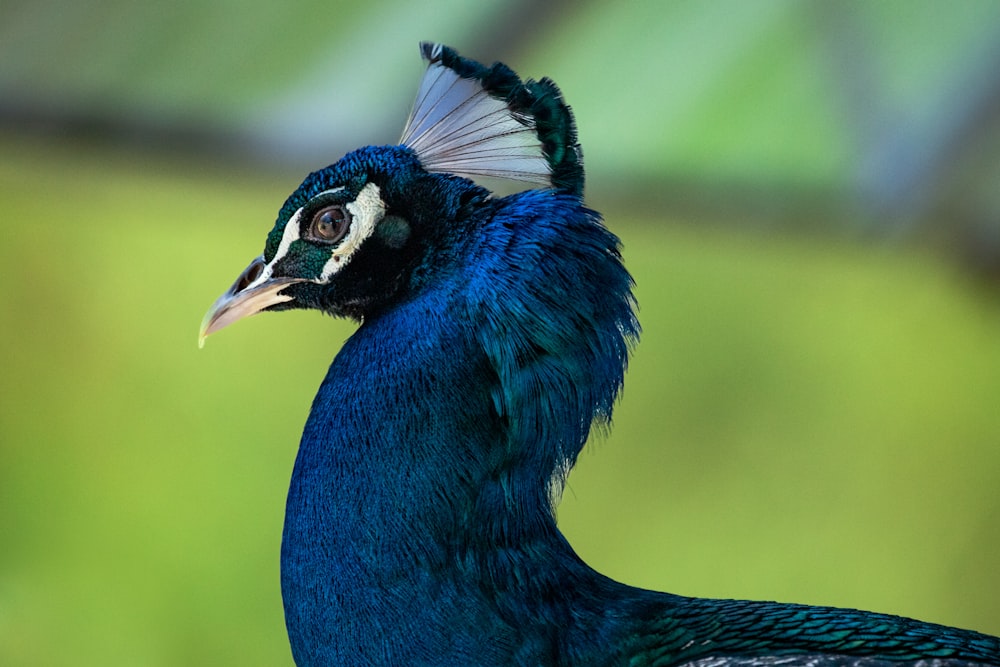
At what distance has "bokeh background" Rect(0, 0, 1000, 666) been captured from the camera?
2672 mm

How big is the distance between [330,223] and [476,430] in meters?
0.32

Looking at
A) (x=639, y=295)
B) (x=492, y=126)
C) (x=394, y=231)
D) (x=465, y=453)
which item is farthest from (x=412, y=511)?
(x=639, y=295)

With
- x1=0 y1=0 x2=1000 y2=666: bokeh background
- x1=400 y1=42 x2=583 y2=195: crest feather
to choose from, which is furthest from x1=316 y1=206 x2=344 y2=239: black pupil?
x1=0 y1=0 x2=1000 y2=666: bokeh background

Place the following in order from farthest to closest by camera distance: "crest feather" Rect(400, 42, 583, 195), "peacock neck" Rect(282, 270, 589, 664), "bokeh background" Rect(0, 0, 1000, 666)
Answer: "bokeh background" Rect(0, 0, 1000, 666)
"crest feather" Rect(400, 42, 583, 195)
"peacock neck" Rect(282, 270, 589, 664)

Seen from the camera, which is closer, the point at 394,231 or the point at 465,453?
the point at 465,453

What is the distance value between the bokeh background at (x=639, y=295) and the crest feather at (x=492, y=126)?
1231mm

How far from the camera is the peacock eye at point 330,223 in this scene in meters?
1.36

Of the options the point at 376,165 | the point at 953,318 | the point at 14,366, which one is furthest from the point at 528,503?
the point at 953,318

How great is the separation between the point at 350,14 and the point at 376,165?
1.34 m

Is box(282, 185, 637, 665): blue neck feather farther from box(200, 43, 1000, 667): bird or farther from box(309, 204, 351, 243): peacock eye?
box(309, 204, 351, 243): peacock eye

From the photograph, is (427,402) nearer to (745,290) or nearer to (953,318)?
(745,290)

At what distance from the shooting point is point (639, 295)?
9.80 ft

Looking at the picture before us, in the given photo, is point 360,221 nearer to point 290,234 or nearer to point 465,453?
point 290,234

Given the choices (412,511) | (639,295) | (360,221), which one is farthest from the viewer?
(639,295)
